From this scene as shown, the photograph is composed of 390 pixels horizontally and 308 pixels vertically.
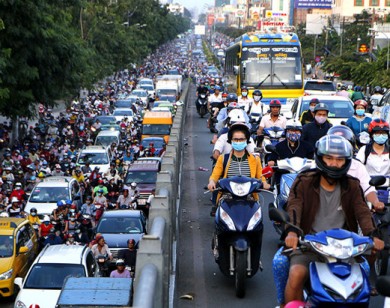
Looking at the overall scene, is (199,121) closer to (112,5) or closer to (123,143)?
(123,143)

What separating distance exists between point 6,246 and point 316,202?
1032 cm

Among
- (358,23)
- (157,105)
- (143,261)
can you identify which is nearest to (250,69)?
(157,105)

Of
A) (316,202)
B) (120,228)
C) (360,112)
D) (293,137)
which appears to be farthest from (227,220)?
(360,112)

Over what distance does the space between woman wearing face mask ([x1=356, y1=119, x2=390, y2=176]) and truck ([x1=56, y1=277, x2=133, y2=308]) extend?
15.3 ft

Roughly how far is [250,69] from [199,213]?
17.8m

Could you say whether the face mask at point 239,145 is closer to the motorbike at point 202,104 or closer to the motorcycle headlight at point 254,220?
the motorcycle headlight at point 254,220

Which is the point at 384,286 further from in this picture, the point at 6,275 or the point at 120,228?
the point at 120,228

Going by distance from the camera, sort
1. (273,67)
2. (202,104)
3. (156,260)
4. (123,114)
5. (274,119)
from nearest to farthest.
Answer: (156,260) < (274,119) < (273,67) < (202,104) < (123,114)

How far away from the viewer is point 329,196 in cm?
711

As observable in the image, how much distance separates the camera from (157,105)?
160ft

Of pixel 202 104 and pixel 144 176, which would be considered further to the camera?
pixel 202 104

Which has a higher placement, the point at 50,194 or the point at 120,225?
the point at 120,225

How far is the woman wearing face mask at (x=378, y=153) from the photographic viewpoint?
12.1m

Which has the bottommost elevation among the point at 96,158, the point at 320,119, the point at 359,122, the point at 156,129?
the point at 156,129
